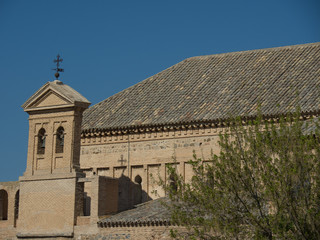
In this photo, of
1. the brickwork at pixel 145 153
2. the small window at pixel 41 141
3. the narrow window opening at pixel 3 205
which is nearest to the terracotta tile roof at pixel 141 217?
the brickwork at pixel 145 153

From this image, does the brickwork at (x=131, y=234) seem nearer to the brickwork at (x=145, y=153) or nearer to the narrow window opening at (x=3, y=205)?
the brickwork at (x=145, y=153)

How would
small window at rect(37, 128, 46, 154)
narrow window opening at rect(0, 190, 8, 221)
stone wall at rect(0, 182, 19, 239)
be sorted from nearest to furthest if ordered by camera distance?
stone wall at rect(0, 182, 19, 239)
small window at rect(37, 128, 46, 154)
narrow window opening at rect(0, 190, 8, 221)

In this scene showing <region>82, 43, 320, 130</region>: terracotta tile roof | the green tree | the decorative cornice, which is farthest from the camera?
<region>82, 43, 320, 130</region>: terracotta tile roof

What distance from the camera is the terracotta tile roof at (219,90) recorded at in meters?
25.3

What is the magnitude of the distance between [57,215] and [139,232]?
3.40 meters

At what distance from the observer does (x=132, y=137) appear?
27047mm

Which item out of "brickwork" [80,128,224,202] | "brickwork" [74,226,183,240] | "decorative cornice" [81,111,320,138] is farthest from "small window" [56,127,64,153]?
"brickwork" [74,226,183,240]

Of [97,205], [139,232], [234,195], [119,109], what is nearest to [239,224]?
[234,195]

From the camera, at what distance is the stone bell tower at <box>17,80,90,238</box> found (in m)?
24.0

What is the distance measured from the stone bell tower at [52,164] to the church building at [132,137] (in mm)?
35

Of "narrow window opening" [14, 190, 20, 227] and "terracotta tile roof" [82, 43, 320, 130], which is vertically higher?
"terracotta tile roof" [82, 43, 320, 130]

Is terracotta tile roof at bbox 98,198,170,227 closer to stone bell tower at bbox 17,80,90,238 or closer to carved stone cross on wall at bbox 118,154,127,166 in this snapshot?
stone bell tower at bbox 17,80,90,238

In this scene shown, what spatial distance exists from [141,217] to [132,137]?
5290mm

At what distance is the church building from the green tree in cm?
485
